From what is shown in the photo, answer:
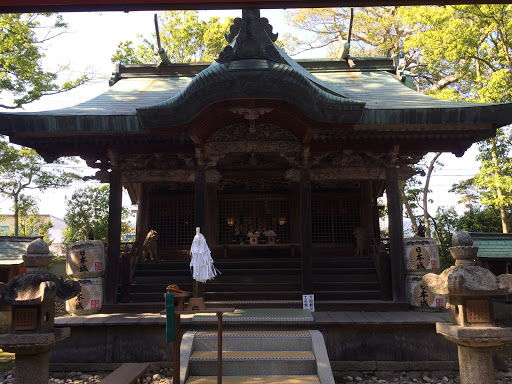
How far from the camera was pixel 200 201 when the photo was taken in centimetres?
955

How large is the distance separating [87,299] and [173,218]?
4.81 meters

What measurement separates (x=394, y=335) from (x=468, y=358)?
3.11 metres

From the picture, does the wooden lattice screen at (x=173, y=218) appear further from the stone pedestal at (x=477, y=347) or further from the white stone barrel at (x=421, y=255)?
the stone pedestal at (x=477, y=347)

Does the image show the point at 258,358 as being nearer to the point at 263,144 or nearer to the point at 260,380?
the point at 260,380

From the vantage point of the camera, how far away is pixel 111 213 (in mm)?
9461

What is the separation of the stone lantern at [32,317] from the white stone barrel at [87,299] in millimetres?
3806

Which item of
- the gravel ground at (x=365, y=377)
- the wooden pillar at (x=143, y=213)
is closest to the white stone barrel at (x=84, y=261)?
the gravel ground at (x=365, y=377)

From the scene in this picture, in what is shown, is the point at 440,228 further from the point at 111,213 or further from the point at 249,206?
the point at 111,213

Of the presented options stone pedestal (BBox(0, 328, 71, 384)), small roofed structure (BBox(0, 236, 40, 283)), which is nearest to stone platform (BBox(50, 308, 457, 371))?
stone pedestal (BBox(0, 328, 71, 384))

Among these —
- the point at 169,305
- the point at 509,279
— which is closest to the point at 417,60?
the point at 509,279

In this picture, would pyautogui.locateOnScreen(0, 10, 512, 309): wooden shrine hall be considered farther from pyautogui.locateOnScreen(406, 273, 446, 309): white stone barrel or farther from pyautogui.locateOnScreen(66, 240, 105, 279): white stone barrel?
pyautogui.locateOnScreen(66, 240, 105, 279): white stone barrel

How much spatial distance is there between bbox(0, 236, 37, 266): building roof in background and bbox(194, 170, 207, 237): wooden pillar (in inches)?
313

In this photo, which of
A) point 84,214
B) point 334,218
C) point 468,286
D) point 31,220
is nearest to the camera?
point 468,286

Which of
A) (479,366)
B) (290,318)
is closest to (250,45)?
(290,318)
